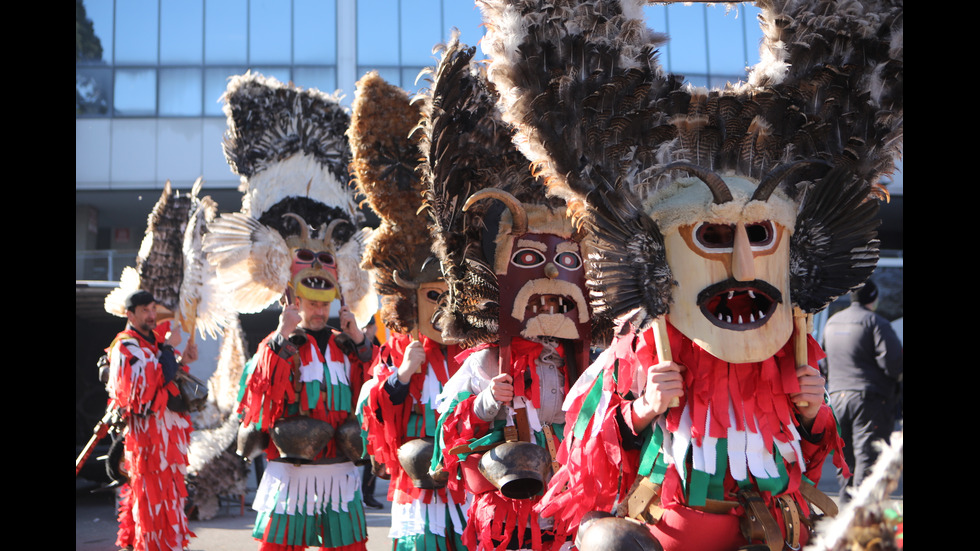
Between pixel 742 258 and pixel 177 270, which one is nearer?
pixel 742 258

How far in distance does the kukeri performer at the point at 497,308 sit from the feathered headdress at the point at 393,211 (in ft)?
2.63

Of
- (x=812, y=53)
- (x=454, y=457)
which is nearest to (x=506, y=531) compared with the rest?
(x=454, y=457)

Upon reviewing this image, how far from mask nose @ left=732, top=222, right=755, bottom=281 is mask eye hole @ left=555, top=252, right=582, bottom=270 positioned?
1.12 meters

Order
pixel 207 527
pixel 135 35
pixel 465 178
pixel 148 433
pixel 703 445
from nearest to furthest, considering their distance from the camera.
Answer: pixel 703 445
pixel 465 178
pixel 148 433
pixel 207 527
pixel 135 35

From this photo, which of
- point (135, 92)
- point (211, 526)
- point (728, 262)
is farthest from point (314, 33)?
point (728, 262)

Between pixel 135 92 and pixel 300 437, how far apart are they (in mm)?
17302

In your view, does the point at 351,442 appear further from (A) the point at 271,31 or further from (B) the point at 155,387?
(A) the point at 271,31

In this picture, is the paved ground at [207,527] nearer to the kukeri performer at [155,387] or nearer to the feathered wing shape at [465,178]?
the kukeri performer at [155,387]

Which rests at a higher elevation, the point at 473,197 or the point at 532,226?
the point at 473,197

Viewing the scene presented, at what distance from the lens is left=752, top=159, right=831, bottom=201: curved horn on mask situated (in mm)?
2445

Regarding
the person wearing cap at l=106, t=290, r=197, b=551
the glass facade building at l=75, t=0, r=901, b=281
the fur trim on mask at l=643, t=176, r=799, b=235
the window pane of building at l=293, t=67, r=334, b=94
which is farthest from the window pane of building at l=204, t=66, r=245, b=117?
the fur trim on mask at l=643, t=176, r=799, b=235

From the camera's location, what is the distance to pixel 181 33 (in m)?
20.0

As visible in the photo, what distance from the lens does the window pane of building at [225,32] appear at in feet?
64.7
